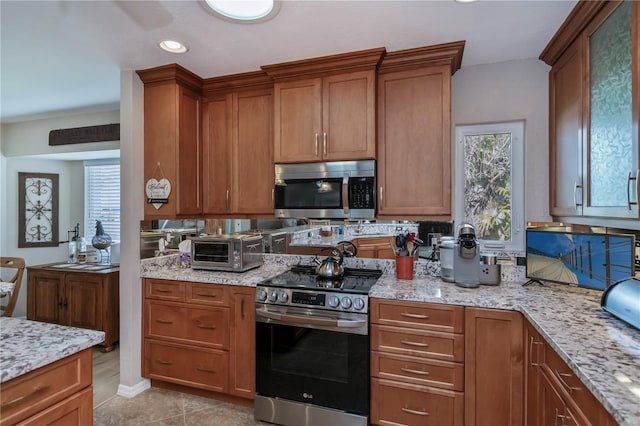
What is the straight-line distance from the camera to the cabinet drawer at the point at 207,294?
2338 mm

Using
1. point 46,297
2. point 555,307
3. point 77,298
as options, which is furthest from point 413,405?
point 46,297

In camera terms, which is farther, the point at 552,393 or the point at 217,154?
the point at 217,154

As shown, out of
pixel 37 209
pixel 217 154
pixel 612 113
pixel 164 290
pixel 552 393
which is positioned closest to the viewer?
pixel 552 393

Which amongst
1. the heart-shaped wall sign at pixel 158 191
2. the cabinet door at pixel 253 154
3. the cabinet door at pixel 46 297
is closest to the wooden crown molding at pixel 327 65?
the cabinet door at pixel 253 154

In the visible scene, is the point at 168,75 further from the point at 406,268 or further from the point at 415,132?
the point at 406,268

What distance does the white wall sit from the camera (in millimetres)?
2277

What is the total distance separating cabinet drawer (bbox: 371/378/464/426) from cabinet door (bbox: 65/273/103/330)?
2.91 metres

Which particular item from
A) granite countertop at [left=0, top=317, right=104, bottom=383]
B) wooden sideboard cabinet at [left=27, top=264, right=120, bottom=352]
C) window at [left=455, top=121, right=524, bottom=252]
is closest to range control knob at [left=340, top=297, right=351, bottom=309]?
window at [left=455, top=121, right=524, bottom=252]

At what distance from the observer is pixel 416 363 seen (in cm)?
189

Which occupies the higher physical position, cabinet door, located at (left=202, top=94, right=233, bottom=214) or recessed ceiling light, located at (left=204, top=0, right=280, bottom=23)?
recessed ceiling light, located at (left=204, top=0, right=280, bottom=23)

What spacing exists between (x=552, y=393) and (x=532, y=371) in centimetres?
29

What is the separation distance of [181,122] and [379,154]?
1.62 meters

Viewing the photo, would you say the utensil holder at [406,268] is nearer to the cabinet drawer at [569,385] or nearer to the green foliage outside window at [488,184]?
the green foliage outside window at [488,184]

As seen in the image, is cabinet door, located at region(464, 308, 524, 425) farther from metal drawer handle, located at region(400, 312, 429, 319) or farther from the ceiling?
the ceiling
